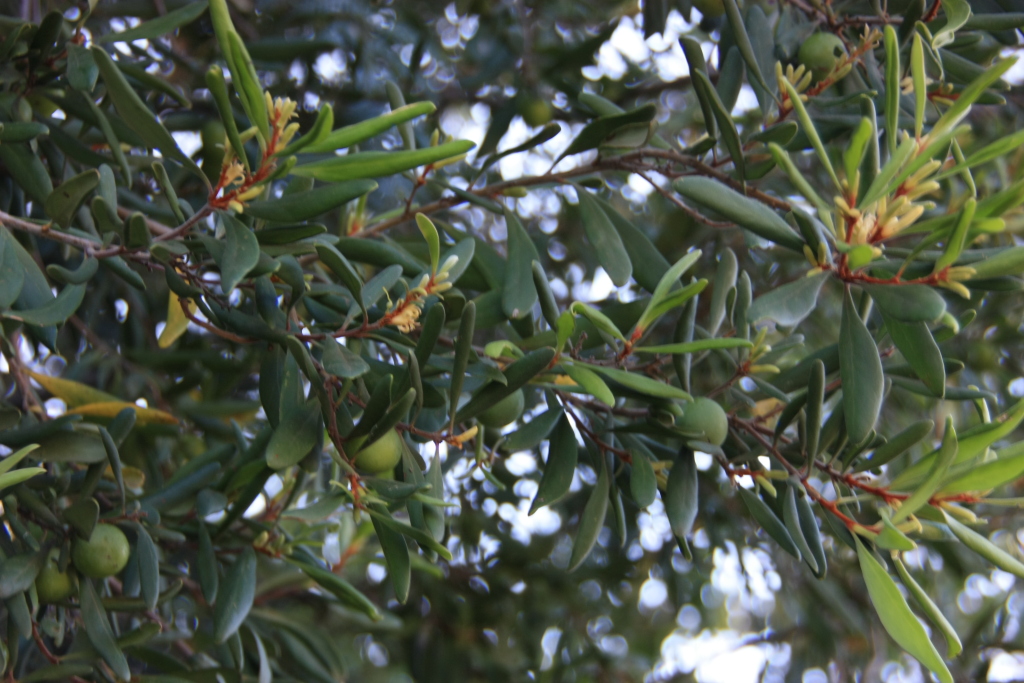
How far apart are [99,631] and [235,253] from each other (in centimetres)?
67

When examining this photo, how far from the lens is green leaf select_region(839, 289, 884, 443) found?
976mm

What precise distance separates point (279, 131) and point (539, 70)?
1.61 meters

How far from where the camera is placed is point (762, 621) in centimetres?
368

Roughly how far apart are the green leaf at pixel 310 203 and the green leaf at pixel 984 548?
795 mm

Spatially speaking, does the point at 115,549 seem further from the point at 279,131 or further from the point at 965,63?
the point at 965,63

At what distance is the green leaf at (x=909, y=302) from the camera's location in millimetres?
887

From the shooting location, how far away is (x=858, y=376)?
1.00m

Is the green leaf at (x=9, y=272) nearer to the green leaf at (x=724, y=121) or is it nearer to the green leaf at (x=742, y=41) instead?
the green leaf at (x=724, y=121)

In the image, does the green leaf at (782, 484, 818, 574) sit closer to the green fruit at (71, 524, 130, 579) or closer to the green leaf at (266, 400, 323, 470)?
the green leaf at (266, 400, 323, 470)

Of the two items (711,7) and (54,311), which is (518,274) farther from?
(711,7)

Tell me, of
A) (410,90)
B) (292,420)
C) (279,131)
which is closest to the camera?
(279,131)

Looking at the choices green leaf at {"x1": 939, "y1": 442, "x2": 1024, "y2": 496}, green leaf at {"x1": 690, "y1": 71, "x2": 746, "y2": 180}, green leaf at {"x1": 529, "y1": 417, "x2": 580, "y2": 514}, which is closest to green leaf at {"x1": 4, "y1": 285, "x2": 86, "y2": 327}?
green leaf at {"x1": 529, "y1": 417, "x2": 580, "y2": 514}

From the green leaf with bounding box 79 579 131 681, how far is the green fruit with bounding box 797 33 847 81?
4.74 ft

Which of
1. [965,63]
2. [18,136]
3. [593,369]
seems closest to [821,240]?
[593,369]
